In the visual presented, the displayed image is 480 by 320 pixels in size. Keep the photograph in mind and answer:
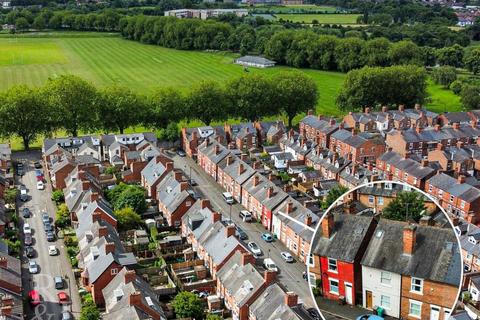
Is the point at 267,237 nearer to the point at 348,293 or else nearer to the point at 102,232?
the point at 102,232

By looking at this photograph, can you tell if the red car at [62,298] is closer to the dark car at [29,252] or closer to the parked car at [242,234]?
the dark car at [29,252]

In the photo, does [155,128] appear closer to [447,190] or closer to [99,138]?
[99,138]

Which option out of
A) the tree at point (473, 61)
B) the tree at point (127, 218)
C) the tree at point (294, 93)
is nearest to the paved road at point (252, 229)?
the tree at point (127, 218)

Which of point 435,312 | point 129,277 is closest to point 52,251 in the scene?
point 129,277

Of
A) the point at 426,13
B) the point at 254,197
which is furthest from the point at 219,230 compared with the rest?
the point at 426,13

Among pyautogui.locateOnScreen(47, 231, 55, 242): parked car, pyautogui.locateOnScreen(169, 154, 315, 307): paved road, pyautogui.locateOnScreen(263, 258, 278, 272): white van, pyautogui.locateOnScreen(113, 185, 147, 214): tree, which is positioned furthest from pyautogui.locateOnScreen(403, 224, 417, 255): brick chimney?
pyautogui.locateOnScreen(113, 185, 147, 214): tree

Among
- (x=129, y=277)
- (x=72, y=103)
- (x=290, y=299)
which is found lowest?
(x=129, y=277)

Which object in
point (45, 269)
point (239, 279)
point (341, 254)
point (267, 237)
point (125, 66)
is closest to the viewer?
point (341, 254)

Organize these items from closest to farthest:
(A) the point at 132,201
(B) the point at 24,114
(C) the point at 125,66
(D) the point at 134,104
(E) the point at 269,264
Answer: (E) the point at 269,264, (A) the point at 132,201, (B) the point at 24,114, (D) the point at 134,104, (C) the point at 125,66
